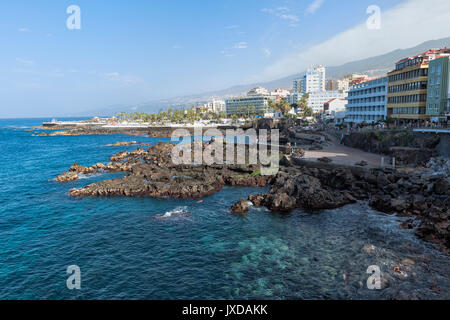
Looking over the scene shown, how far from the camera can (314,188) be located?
34.4 m

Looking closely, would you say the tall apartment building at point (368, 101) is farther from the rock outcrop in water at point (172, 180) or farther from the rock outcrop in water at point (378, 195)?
the rock outcrop in water at point (172, 180)

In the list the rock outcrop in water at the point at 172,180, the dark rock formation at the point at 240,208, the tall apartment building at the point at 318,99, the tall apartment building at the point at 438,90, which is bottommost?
the dark rock formation at the point at 240,208

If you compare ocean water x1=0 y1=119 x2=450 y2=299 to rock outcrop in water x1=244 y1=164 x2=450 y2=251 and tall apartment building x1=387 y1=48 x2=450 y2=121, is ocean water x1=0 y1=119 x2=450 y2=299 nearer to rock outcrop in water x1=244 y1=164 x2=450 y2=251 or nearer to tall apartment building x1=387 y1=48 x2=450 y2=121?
rock outcrop in water x1=244 y1=164 x2=450 y2=251

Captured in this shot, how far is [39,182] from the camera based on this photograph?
47562mm

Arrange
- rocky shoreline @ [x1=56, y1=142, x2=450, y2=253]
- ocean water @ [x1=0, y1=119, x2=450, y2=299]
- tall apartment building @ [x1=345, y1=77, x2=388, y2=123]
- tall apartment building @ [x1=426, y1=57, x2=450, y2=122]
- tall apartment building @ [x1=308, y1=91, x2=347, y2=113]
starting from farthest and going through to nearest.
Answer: tall apartment building @ [x1=308, y1=91, x2=347, y2=113] < tall apartment building @ [x1=345, y1=77, x2=388, y2=123] < tall apartment building @ [x1=426, y1=57, x2=450, y2=122] < rocky shoreline @ [x1=56, y1=142, x2=450, y2=253] < ocean water @ [x1=0, y1=119, x2=450, y2=299]

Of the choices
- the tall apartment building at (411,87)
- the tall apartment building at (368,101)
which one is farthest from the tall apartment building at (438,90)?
the tall apartment building at (368,101)

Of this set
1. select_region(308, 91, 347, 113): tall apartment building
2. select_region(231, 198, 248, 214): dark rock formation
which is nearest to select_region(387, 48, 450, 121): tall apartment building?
select_region(231, 198, 248, 214): dark rock formation

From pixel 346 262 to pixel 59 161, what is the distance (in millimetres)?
68915

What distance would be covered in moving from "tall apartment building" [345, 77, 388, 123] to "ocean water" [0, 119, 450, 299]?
51176 millimetres

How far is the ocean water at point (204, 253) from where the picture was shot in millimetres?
18031

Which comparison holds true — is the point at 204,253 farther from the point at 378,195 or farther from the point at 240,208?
the point at 378,195

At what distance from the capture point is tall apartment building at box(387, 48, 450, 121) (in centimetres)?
5534

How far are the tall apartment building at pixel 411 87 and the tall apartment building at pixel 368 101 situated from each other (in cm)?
348

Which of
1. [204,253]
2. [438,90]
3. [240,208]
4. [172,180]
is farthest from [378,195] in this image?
[438,90]
